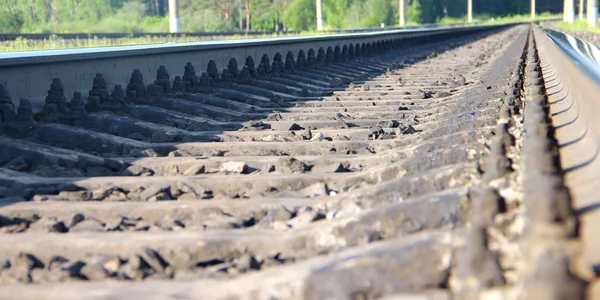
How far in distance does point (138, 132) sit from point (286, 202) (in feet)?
7.76

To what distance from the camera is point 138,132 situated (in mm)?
5309

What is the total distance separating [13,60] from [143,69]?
1.88 m

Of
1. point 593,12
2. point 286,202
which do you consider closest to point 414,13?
point 593,12

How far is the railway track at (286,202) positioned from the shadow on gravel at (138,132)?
0.01 metres

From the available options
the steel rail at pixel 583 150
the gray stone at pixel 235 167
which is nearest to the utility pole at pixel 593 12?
the steel rail at pixel 583 150

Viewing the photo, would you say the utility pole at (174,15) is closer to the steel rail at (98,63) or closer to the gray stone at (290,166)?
the steel rail at (98,63)

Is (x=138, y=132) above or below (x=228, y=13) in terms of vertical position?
below

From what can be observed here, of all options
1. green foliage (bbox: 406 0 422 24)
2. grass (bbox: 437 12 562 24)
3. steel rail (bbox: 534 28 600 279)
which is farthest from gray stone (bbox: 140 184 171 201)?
green foliage (bbox: 406 0 422 24)

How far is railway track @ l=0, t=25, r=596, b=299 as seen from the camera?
1899 mm

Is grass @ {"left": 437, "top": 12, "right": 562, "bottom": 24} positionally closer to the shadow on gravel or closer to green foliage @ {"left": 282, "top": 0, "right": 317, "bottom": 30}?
green foliage @ {"left": 282, "top": 0, "right": 317, "bottom": 30}

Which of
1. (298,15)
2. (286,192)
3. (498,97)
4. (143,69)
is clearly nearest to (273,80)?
(143,69)

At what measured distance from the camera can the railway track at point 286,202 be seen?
190 cm

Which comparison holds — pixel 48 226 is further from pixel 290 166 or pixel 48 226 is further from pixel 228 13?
pixel 228 13

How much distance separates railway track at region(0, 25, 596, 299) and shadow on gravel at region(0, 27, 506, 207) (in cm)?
1
